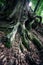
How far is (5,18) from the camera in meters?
8.87

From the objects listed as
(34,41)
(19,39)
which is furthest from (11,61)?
(34,41)

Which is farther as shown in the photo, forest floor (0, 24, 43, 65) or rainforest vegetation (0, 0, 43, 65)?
rainforest vegetation (0, 0, 43, 65)

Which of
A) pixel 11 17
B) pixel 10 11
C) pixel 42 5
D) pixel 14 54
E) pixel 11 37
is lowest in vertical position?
pixel 14 54

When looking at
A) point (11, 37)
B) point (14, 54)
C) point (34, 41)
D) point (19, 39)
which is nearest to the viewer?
point (14, 54)

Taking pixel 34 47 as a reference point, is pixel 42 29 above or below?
above

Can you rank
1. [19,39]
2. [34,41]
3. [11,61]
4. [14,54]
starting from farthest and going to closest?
[34,41] < [19,39] < [14,54] < [11,61]

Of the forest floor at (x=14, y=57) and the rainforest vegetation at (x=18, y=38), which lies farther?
the rainforest vegetation at (x=18, y=38)

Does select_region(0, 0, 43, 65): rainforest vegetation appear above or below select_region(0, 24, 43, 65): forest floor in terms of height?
above

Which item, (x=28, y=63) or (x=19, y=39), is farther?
(x=19, y=39)

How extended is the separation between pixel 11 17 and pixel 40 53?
105 inches

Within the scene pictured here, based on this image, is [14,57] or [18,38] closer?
[14,57]

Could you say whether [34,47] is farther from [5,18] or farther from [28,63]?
[5,18]

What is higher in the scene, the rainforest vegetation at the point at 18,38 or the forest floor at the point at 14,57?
the rainforest vegetation at the point at 18,38

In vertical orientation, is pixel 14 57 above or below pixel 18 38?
below
